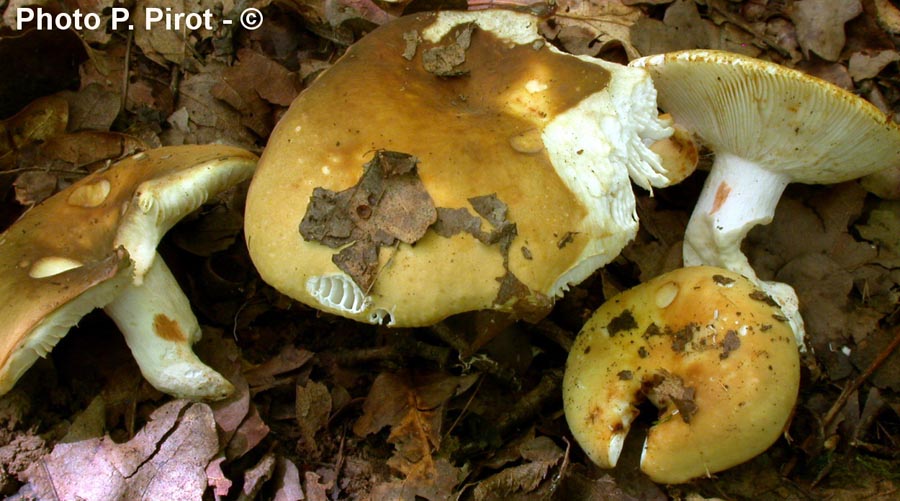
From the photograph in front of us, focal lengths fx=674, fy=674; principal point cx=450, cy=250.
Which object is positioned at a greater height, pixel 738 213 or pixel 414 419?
pixel 738 213

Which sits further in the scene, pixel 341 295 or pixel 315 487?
pixel 315 487

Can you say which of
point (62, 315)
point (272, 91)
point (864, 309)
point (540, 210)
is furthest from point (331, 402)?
point (864, 309)

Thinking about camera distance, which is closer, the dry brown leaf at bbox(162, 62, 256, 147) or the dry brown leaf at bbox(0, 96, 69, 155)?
the dry brown leaf at bbox(0, 96, 69, 155)

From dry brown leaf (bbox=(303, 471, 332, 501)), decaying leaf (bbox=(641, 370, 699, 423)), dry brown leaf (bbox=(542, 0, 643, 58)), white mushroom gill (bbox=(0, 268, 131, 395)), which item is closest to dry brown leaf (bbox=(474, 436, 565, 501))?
decaying leaf (bbox=(641, 370, 699, 423))

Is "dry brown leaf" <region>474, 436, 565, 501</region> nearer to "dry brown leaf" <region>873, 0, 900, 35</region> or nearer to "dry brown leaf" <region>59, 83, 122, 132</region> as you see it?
"dry brown leaf" <region>59, 83, 122, 132</region>

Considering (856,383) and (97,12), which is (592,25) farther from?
(97,12)

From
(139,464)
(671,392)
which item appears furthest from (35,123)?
(671,392)

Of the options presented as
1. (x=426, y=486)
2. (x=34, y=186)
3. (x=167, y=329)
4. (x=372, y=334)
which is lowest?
(x=426, y=486)
